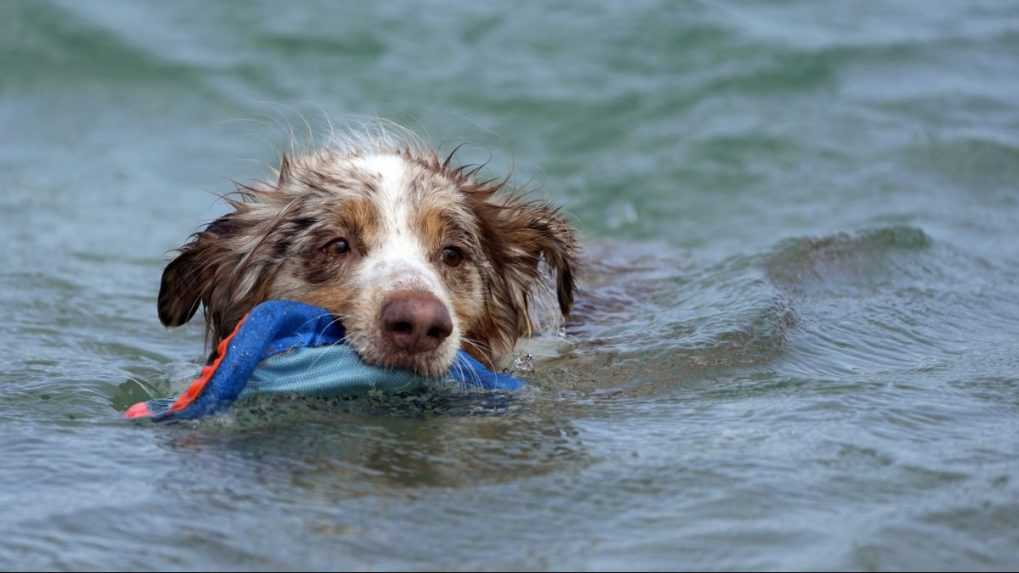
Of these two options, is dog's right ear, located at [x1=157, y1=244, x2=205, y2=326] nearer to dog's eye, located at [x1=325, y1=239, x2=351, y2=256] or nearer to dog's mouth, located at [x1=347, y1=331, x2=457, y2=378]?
dog's eye, located at [x1=325, y1=239, x2=351, y2=256]

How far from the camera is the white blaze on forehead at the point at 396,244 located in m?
5.57

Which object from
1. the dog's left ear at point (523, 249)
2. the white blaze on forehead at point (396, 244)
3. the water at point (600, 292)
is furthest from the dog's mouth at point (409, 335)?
the dog's left ear at point (523, 249)

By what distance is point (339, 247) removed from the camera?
586 centimetres

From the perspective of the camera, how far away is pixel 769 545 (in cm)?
425

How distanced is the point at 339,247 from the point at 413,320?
68 centimetres

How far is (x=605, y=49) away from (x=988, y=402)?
9.42 metres

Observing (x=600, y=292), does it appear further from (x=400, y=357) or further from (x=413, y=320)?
(x=413, y=320)

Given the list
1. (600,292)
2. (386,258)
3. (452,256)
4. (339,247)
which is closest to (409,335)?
Answer: (386,258)

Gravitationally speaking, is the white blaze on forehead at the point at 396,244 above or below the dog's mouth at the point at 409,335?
above

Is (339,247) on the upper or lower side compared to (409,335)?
upper

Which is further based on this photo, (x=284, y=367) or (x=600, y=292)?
(x=600, y=292)

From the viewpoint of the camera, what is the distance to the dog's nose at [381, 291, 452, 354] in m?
5.32

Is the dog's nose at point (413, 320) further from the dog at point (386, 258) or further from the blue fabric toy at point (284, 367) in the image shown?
the blue fabric toy at point (284, 367)

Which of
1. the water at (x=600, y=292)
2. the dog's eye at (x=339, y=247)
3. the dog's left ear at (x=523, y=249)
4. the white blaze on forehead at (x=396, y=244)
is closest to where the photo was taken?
the water at (x=600, y=292)
